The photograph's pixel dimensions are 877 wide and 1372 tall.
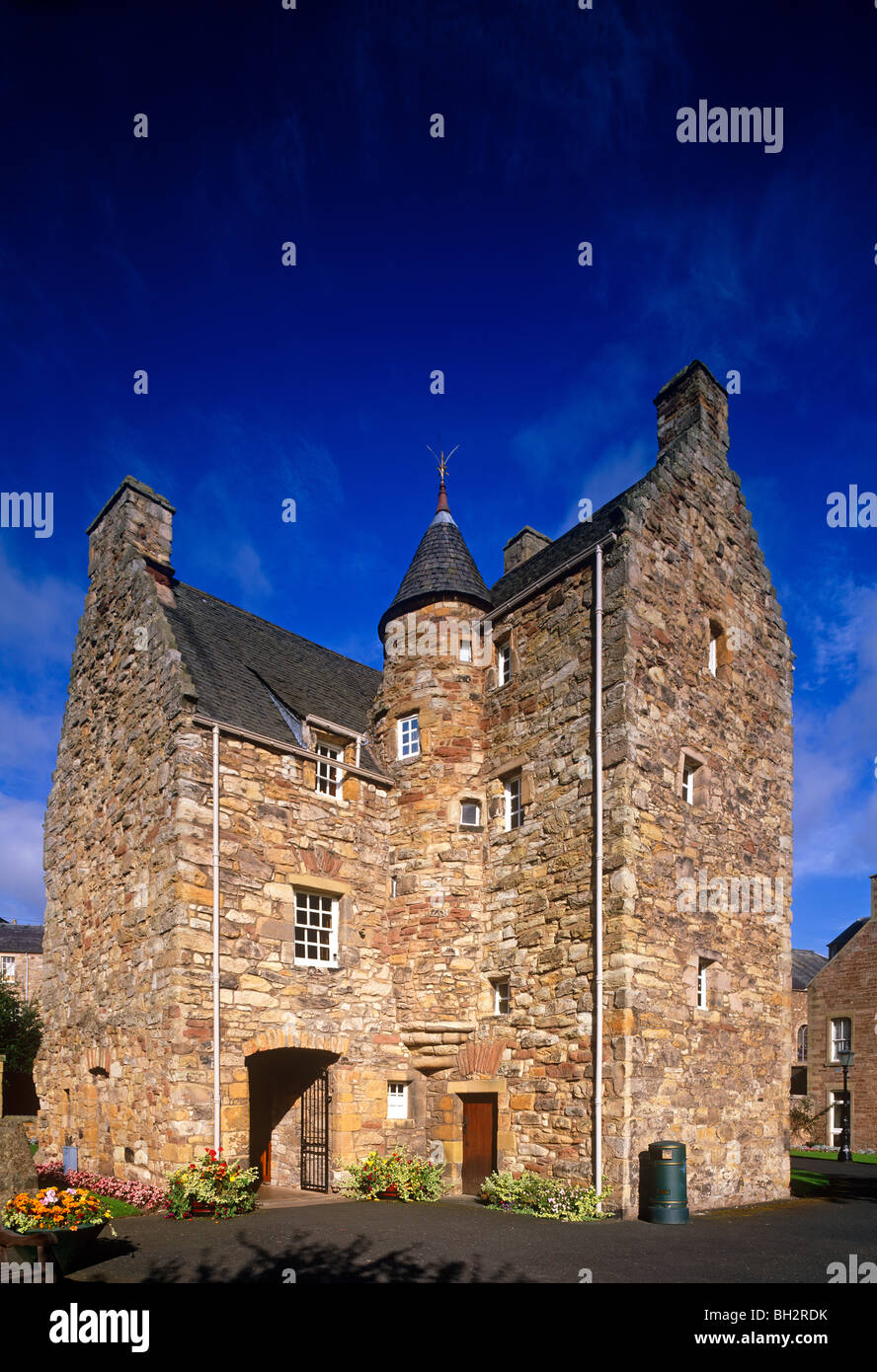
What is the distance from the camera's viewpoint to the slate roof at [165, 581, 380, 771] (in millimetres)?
17266

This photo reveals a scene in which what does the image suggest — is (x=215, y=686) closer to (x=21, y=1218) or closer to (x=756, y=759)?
(x=21, y=1218)

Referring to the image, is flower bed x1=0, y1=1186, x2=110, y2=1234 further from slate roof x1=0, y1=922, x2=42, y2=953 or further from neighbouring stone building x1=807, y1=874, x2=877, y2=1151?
slate roof x1=0, y1=922, x2=42, y2=953

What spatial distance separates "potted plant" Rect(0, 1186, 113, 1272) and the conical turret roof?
12564 millimetres

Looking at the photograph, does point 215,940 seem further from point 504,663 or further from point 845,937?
point 845,937

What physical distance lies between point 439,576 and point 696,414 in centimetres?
627

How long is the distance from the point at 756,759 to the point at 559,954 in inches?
253

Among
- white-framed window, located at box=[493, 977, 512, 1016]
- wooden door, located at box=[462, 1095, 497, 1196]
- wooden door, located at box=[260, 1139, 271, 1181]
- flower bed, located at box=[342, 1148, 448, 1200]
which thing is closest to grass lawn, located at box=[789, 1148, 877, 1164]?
wooden door, located at box=[462, 1095, 497, 1196]

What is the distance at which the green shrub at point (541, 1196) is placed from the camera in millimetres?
13547

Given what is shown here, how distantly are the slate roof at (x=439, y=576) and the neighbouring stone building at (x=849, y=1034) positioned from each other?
2398 cm

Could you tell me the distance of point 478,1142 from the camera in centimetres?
1636

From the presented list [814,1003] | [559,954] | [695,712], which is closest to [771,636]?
[695,712]

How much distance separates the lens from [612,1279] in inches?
376

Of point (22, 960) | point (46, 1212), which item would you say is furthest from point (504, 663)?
point (22, 960)
